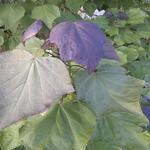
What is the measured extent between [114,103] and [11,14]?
1.08 metres

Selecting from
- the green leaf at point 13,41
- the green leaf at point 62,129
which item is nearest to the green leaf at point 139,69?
the green leaf at point 13,41

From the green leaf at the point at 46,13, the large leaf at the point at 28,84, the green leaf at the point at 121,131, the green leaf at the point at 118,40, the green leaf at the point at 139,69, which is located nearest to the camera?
the large leaf at the point at 28,84

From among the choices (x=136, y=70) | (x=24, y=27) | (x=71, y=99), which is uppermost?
(x=71, y=99)

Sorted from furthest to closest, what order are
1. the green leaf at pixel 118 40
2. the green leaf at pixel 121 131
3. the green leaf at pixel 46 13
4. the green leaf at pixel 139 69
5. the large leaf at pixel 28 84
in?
the green leaf at pixel 118 40
the green leaf at pixel 139 69
the green leaf at pixel 46 13
the green leaf at pixel 121 131
the large leaf at pixel 28 84

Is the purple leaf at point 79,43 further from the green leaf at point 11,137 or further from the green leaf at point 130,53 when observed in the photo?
the green leaf at point 130,53

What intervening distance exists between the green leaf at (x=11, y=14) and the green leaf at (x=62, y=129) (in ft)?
3.10

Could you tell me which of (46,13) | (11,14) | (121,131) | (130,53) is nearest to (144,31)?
(130,53)

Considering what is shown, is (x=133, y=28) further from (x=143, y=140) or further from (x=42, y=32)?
(x=143, y=140)

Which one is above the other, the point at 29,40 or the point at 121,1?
the point at 29,40

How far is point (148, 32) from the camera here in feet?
7.83

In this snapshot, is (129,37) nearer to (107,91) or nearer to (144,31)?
(144,31)

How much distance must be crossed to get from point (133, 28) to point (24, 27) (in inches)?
26.3

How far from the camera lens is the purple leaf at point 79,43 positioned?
88cm

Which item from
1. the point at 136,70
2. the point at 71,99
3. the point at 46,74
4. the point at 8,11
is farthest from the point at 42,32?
the point at 46,74
